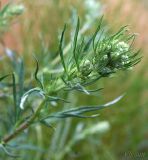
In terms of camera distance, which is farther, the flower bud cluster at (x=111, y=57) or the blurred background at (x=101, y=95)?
the blurred background at (x=101, y=95)

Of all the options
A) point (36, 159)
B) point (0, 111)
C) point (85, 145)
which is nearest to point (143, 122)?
point (85, 145)

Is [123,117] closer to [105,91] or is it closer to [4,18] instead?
[105,91]

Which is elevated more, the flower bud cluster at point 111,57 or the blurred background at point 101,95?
the flower bud cluster at point 111,57

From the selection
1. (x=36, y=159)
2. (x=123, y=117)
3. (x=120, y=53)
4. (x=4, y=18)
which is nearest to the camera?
(x=120, y=53)

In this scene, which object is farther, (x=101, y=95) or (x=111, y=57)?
Answer: (x=101, y=95)

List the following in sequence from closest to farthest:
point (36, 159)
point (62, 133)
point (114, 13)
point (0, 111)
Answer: point (0, 111), point (36, 159), point (62, 133), point (114, 13)

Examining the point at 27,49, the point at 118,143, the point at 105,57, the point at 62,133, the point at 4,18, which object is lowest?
the point at 118,143

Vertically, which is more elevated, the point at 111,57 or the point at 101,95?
the point at 111,57

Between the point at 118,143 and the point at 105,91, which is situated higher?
the point at 105,91

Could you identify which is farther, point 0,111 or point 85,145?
point 85,145

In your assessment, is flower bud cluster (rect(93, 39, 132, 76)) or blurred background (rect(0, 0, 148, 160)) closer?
flower bud cluster (rect(93, 39, 132, 76))

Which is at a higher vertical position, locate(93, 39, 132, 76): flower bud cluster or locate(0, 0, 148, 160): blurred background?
locate(93, 39, 132, 76): flower bud cluster
